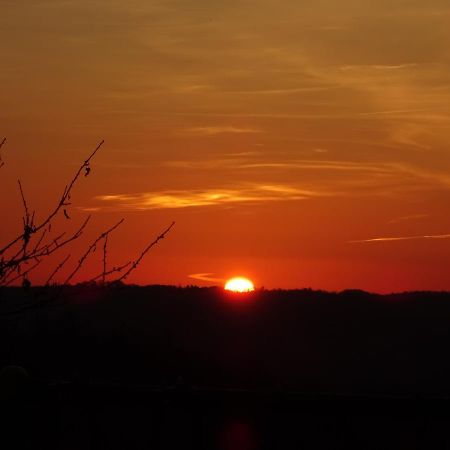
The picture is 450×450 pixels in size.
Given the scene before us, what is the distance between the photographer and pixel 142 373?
18594 mm

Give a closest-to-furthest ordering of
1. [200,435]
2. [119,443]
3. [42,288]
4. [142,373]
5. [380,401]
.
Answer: [42,288] → [380,401] → [200,435] → [119,443] → [142,373]

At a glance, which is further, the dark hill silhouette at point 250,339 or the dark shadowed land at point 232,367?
the dark hill silhouette at point 250,339

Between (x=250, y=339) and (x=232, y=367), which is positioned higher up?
(x=232, y=367)

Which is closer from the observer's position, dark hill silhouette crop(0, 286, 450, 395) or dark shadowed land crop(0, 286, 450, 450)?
dark shadowed land crop(0, 286, 450, 450)

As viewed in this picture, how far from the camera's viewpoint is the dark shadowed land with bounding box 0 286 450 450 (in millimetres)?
6914

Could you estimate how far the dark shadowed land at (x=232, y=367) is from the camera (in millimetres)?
6914

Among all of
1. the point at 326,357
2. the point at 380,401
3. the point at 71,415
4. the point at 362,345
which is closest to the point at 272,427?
the point at 380,401

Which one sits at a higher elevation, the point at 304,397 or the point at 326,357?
the point at 304,397

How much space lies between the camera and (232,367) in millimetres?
20781

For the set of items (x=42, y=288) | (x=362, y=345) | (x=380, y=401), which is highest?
(x=42, y=288)

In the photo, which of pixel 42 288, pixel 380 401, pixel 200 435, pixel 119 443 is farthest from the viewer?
pixel 119 443

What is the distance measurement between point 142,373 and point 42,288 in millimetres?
13464

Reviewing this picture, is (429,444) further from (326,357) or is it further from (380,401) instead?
(326,357)

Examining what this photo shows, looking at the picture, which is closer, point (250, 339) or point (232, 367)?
point (232, 367)
